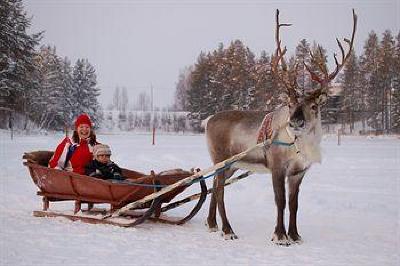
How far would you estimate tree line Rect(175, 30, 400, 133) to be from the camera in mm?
54781

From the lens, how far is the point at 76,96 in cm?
6128

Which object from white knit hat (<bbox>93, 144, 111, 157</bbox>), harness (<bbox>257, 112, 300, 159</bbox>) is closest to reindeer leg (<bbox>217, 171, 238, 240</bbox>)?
harness (<bbox>257, 112, 300, 159</bbox>)

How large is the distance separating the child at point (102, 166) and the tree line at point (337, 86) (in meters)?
45.4

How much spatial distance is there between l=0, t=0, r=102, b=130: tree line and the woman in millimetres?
20057

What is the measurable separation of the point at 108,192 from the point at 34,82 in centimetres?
3658

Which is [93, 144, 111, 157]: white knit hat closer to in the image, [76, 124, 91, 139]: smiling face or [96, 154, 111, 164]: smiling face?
[96, 154, 111, 164]: smiling face

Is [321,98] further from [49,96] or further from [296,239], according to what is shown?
[49,96]

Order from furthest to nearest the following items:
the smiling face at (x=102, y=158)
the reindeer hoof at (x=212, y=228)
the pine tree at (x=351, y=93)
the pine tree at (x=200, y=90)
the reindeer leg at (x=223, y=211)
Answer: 1. the pine tree at (x=200, y=90)
2. the pine tree at (x=351, y=93)
3. the smiling face at (x=102, y=158)
4. the reindeer hoof at (x=212, y=228)
5. the reindeer leg at (x=223, y=211)

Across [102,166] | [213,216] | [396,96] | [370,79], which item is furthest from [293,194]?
[370,79]

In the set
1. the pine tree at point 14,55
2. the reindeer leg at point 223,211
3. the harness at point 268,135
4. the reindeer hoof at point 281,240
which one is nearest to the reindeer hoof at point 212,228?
the reindeer leg at point 223,211

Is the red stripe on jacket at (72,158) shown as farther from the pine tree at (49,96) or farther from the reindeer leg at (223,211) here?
the pine tree at (49,96)

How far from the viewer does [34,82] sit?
133 ft

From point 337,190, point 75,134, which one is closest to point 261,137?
point 75,134

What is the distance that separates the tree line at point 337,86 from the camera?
54781 millimetres
